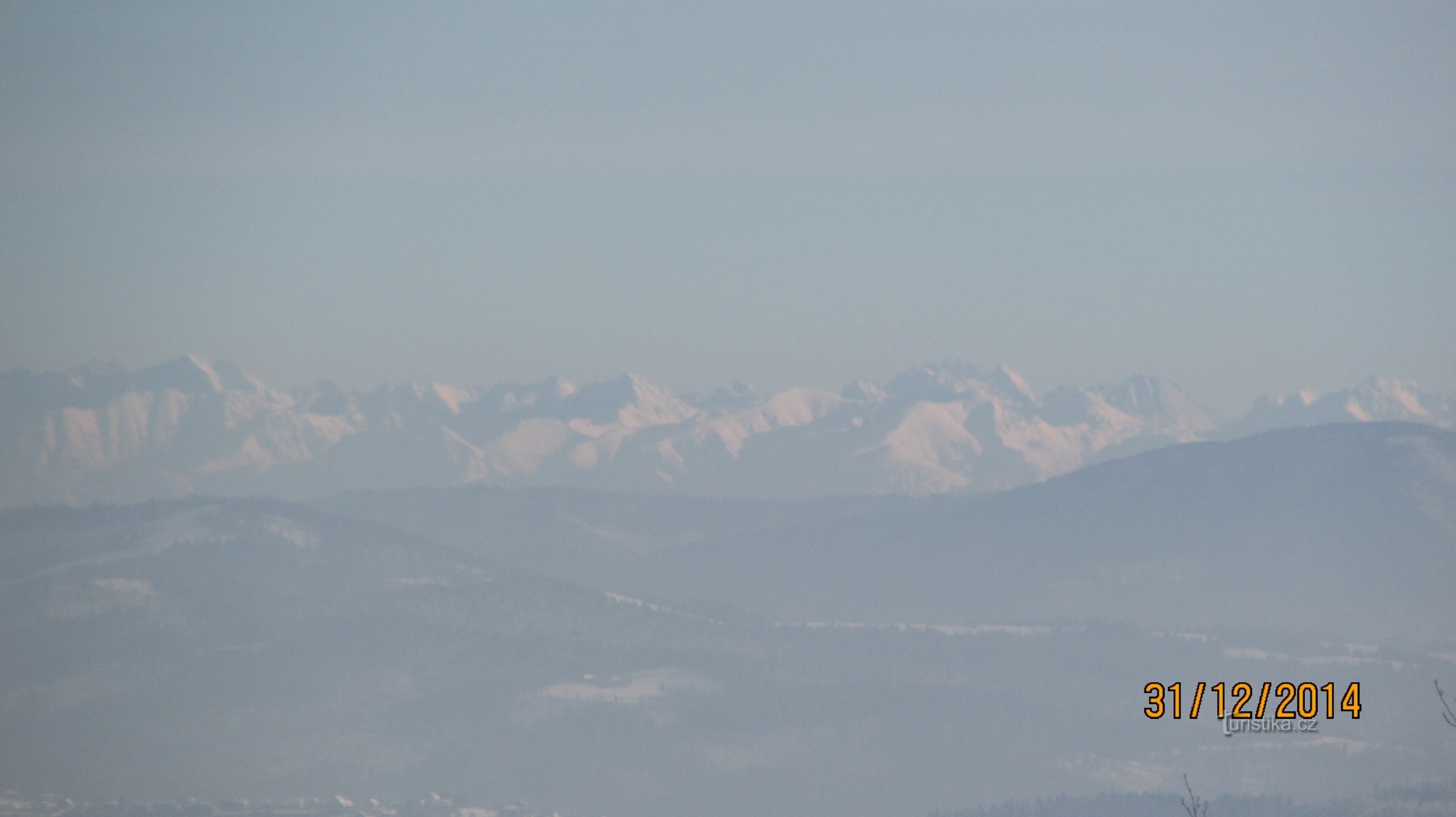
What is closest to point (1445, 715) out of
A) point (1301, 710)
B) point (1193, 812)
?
point (1193, 812)

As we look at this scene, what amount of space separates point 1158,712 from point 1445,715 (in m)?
42.3

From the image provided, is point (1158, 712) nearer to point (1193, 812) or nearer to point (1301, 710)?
point (1301, 710)

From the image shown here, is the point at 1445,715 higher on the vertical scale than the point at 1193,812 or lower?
higher

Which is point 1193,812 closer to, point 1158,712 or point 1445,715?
point 1445,715

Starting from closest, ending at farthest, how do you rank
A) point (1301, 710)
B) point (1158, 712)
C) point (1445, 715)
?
point (1445, 715)
point (1158, 712)
point (1301, 710)

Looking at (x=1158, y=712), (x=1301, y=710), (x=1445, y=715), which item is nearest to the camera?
(x=1445, y=715)

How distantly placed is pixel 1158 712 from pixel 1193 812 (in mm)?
41099

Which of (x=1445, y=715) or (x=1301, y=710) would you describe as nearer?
(x=1445, y=715)

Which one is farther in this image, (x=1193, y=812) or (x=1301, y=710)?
(x=1301, y=710)

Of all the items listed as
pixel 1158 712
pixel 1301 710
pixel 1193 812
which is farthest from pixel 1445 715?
pixel 1301 710

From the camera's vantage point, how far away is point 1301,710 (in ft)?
370

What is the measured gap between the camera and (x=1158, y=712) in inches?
4099

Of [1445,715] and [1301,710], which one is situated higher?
[1445,715]

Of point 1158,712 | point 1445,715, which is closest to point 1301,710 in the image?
point 1158,712
